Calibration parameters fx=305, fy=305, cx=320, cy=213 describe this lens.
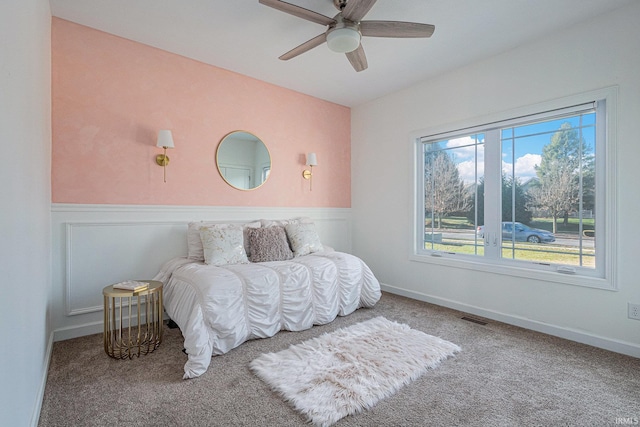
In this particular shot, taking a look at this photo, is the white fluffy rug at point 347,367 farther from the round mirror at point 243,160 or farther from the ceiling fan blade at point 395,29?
the ceiling fan blade at point 395,29

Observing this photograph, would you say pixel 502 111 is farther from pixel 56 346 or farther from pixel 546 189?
pixel 56 346

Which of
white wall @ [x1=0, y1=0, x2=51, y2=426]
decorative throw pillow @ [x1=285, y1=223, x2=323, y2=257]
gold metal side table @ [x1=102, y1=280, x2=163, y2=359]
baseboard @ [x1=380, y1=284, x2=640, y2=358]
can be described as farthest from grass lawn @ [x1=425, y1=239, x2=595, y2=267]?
white wall @ [x1=0, y1=0, x2=51, y2=426]

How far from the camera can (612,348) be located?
2.44 m

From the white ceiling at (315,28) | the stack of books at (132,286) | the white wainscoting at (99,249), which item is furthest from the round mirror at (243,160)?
the stack of books at (132,286)

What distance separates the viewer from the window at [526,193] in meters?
2.60

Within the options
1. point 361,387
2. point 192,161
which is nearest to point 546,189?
point 361,387

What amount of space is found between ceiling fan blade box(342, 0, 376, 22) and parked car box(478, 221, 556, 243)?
2494mm

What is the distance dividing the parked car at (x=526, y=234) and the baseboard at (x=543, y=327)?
774 mm

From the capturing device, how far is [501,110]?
10.2 ft

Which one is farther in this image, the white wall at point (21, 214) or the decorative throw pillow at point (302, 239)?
the decorative throw pillow at point (302, 239)

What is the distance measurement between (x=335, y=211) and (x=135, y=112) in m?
2.81

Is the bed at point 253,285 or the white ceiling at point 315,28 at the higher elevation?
Result: the white ceiling at point 315,28

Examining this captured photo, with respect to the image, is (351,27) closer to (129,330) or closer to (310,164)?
(310,164)

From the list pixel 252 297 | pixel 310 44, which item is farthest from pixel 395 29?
pixel 252 297
